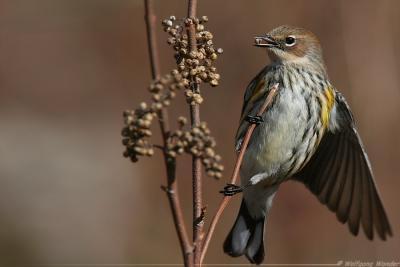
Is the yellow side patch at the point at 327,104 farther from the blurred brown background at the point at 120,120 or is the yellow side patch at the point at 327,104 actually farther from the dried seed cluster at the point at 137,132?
the dried seed cluster at the point at 137,132

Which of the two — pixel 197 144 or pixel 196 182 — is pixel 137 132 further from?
pixel 196 182

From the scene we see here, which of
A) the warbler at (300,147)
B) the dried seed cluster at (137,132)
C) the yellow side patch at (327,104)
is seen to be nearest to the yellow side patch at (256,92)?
the warbler at (300,147)

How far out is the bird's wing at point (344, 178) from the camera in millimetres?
4840

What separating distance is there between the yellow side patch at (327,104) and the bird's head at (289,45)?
29 cm

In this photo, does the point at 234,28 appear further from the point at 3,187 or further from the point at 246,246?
the point at 246,246

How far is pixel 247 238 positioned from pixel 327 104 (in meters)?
1.11

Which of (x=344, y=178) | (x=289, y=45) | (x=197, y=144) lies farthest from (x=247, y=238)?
(x=197, y=144)

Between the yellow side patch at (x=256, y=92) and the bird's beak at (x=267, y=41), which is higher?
the bird's beak at (x=267, y=41)

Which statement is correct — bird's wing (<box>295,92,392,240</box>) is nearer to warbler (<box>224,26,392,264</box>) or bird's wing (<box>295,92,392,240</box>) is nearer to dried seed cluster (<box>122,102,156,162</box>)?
warbler (<box>224,26,392,264</box>)

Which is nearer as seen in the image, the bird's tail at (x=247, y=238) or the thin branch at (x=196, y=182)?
the thin branch at (x=196, y=182)

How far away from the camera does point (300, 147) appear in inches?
179

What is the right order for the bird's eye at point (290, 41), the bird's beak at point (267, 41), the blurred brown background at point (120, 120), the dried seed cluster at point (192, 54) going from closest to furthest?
the dried seed cluster at point (192, 54)
the bird's beak at point (267, 41)
the bird's eye at point (290, 41)
the blurred brown background at point (120, 120)

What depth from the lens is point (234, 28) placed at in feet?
A: 29.4

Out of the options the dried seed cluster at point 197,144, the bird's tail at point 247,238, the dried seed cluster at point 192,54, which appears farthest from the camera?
the bird's tail at point 247,238
